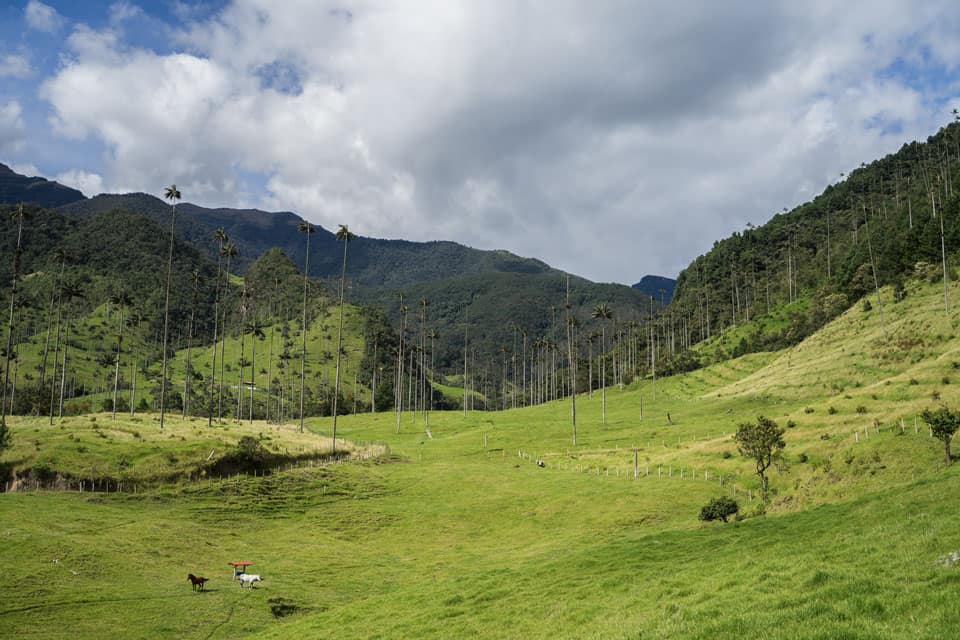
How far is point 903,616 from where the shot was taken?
43.1 feet

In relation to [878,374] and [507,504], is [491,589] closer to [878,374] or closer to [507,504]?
[507,504]

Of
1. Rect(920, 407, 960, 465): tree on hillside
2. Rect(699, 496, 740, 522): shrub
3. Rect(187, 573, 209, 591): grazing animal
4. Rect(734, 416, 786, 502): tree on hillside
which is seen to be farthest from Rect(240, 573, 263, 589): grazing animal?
Rect(920, 407, 960, 465): tree on hillside

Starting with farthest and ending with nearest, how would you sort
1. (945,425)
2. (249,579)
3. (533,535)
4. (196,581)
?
(533,535)
(945,425)
(249,579)
(196,581)

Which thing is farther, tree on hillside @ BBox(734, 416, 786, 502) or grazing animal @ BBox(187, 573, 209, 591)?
tree on hillside @ BBox(734, 416, 786, 502)

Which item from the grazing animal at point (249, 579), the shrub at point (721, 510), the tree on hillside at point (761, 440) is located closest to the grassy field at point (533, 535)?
the grazing animal at point (249, 579)

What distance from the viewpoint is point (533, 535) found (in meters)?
52.2

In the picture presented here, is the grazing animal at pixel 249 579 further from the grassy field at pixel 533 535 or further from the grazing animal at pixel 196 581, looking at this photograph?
the grazing animal at pixel 196 581

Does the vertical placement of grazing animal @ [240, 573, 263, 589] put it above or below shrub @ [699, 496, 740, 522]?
below

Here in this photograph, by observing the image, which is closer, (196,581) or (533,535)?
(196,581)

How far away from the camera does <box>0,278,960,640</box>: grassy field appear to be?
59.8 ft

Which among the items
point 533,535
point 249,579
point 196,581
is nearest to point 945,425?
point 533,535

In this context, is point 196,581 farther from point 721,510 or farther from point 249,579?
point 721,510

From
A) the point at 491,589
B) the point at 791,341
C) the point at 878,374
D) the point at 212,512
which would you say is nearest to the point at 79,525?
the point at 212,512

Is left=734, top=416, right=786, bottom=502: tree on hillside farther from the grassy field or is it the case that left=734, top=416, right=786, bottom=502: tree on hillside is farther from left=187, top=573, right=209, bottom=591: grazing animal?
left=187, top=573, right=209, bottom=591: grazing animal
